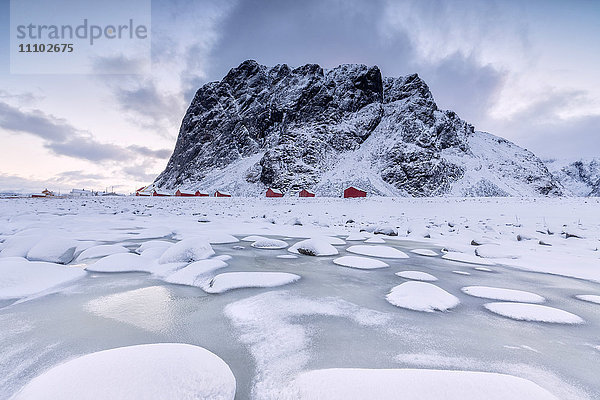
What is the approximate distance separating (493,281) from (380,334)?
2.67 metres

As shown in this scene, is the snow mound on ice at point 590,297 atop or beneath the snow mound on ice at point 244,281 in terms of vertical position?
beneath

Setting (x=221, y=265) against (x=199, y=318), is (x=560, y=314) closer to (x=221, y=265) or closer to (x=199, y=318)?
(x=199, y=318)

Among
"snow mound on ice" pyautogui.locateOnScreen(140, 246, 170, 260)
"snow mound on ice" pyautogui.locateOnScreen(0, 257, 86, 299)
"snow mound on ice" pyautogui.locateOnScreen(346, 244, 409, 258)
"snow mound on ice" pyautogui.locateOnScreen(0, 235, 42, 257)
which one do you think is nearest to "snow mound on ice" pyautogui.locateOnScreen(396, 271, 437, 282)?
"snow mound on ice" pyautogui.locateOnScreen(346, 244, 409, 258)

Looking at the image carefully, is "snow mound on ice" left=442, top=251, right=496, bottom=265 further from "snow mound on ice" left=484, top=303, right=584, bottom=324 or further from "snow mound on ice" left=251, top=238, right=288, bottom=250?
"snow mound on ice" left=251, top=238, right=288, bottom=250

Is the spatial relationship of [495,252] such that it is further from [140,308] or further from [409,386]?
[140,308]

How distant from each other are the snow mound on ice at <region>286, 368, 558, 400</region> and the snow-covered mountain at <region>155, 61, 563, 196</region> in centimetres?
4992

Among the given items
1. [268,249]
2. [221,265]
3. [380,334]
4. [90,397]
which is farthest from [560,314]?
[268,249]

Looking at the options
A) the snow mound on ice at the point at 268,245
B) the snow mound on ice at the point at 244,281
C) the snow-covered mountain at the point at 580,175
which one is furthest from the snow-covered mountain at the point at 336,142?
the snow-covered mountain at the point at 580,175

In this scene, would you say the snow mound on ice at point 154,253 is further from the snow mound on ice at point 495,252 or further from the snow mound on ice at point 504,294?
the snow mound on ice at point 495,252

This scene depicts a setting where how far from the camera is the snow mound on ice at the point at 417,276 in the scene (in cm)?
369

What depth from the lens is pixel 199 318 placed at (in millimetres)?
2275

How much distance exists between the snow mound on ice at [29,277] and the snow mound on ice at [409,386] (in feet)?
10.5

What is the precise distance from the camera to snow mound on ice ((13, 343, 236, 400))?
1.18 meters

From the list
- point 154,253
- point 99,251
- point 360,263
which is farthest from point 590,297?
point 99,251
